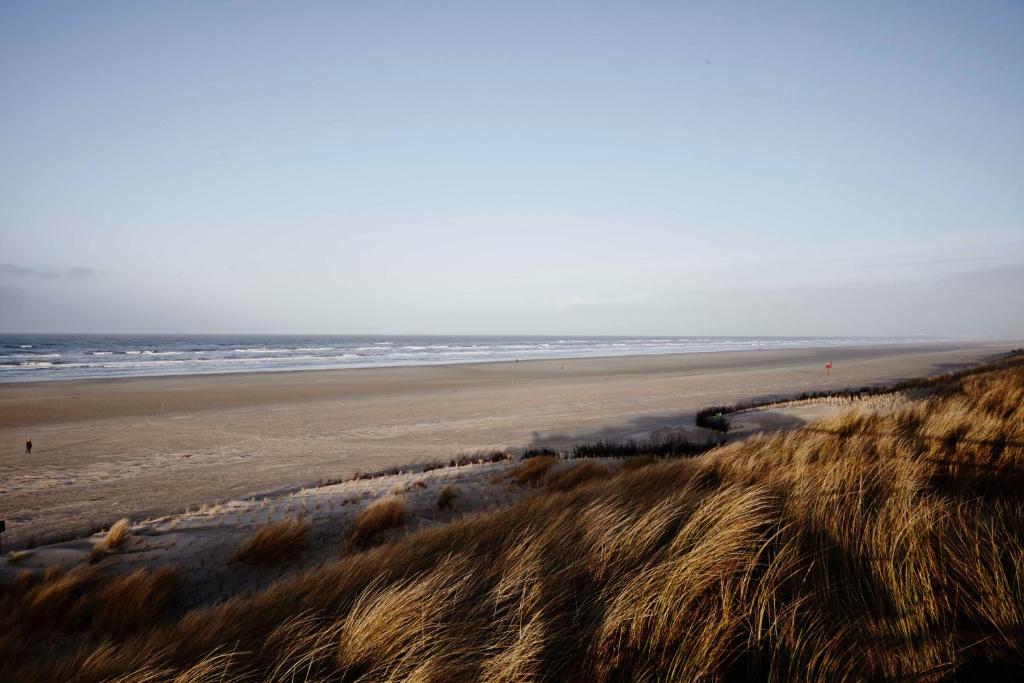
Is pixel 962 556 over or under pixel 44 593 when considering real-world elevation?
over

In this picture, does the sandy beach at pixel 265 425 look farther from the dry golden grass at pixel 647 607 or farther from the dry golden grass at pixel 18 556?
the dry golden grass at pixel 647 607

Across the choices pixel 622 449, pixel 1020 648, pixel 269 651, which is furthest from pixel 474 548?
pixel 622 449

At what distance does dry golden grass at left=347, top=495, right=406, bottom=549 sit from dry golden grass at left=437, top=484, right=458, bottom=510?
0.64 m

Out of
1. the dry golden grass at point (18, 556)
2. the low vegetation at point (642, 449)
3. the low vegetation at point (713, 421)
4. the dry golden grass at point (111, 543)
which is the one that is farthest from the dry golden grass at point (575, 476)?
the low vegetation at point (713, 421)

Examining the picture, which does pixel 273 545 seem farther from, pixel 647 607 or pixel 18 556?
pixel 647 607

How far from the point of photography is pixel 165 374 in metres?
33.1

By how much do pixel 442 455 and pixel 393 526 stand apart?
19.8 feet

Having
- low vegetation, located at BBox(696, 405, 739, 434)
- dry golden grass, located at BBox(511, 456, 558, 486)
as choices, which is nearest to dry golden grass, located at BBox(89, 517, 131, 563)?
dry golden grass, located at BBox(511, 456, 558, 486)

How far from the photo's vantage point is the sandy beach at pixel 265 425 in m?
9.78

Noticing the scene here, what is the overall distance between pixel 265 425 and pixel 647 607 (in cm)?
1682

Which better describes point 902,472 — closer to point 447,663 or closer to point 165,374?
point 447,663

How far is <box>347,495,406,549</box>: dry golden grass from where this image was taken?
5953 mm

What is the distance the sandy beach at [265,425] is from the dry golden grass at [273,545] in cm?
408

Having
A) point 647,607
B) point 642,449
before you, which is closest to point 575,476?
point 642,449
